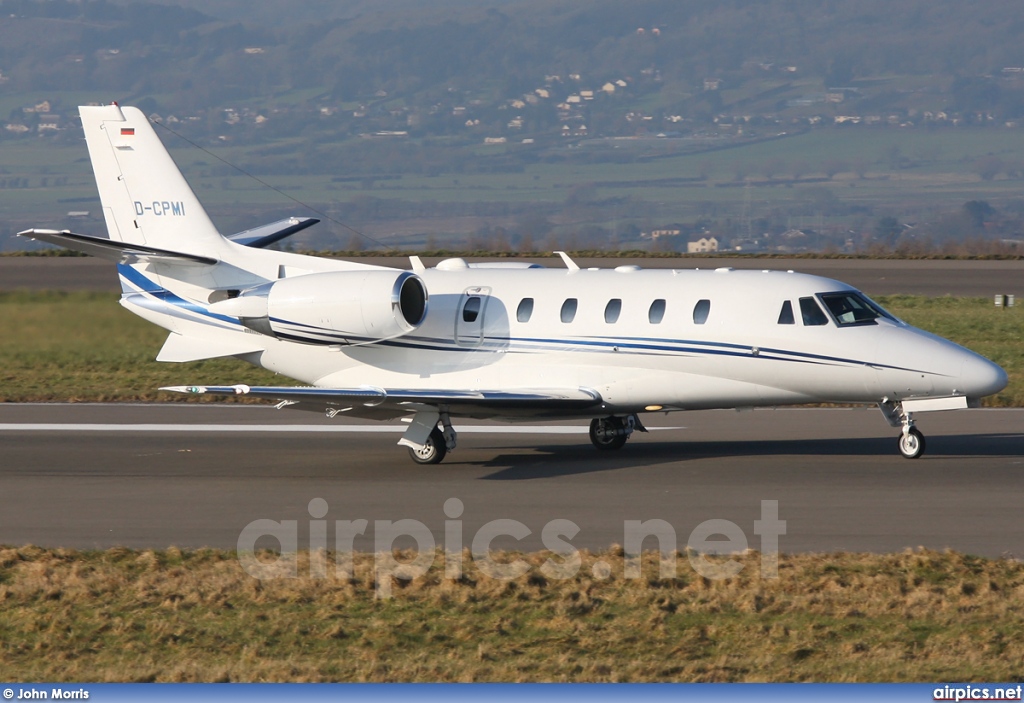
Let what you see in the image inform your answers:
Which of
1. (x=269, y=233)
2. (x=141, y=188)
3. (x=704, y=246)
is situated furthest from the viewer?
(x=704, y=246)

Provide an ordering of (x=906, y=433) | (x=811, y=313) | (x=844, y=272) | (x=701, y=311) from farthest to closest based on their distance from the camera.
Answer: (x=844, y=272) → (x=701, y=311) → (x=906, y=433) → (x=811, y=313)

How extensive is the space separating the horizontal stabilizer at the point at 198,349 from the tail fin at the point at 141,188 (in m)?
1.50

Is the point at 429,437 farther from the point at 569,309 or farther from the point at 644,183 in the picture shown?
the point at 644,183

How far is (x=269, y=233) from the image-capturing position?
2467cm

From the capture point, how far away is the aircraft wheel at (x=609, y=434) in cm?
2089

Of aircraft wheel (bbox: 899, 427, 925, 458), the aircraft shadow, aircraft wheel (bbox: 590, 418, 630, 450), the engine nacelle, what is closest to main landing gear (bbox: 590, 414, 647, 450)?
aircraft wheel (bbox: 590, 418, 630, 450)

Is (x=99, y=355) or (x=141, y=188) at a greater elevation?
(x=141, y=188)

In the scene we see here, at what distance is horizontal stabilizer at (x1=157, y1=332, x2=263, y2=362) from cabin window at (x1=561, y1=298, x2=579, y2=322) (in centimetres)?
508

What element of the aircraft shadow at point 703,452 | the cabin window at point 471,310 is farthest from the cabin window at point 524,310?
the aircraft shadow at point 703,452

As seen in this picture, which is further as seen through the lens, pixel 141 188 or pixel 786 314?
pixel 141 188

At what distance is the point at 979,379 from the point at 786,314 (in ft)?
8.88

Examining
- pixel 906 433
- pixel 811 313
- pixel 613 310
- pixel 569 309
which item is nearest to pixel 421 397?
pixel 569 309

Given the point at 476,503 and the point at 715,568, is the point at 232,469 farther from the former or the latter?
the point at 715,568

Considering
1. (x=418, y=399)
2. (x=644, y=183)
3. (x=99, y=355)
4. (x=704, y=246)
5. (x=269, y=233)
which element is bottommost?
(x=418, y=399)
